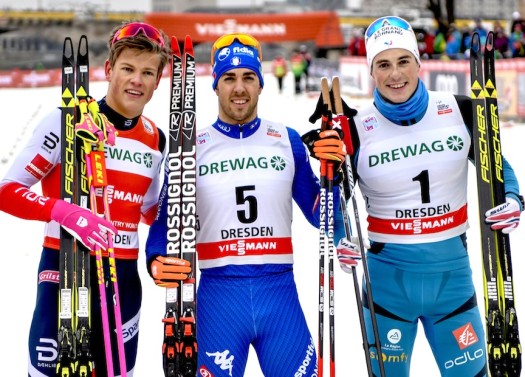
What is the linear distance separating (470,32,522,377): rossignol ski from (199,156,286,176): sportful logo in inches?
39.3

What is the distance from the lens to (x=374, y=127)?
4.37m

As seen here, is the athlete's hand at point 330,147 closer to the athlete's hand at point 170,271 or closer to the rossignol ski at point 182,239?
the rossignol ski at point 182,239

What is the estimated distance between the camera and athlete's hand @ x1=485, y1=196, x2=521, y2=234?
4.09 meters

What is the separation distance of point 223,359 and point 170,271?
49cm

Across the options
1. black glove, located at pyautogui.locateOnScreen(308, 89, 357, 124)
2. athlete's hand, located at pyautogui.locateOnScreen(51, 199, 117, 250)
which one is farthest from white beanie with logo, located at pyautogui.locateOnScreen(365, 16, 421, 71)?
athlete's hand, located at pyautogui.locateOnScreen(51, 199, 117, 250)

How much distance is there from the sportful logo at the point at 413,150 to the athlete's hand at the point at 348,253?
1.44 ft

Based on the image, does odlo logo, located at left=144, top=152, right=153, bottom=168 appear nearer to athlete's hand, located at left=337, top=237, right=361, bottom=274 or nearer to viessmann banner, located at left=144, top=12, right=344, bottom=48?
athlete's hand, located at left=337, top=237, right=361, bottom=274

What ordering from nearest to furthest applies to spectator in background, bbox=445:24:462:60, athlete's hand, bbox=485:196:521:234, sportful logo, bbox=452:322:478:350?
athlete's hand, bbox=485:196:521:234 < sportful logo, bbox=452:322:478:350 < spectator in background, bbox=445:24:462:60

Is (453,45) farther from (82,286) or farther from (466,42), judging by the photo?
(82,286)

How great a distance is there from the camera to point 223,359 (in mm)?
3979

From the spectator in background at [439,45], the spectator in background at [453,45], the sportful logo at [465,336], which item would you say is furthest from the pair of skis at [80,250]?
the spectator in background at [439,45]

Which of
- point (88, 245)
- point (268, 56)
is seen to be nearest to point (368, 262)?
point (88, 245)

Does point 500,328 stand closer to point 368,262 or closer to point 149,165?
point 368,262

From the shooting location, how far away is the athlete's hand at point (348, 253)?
4.14 meters
